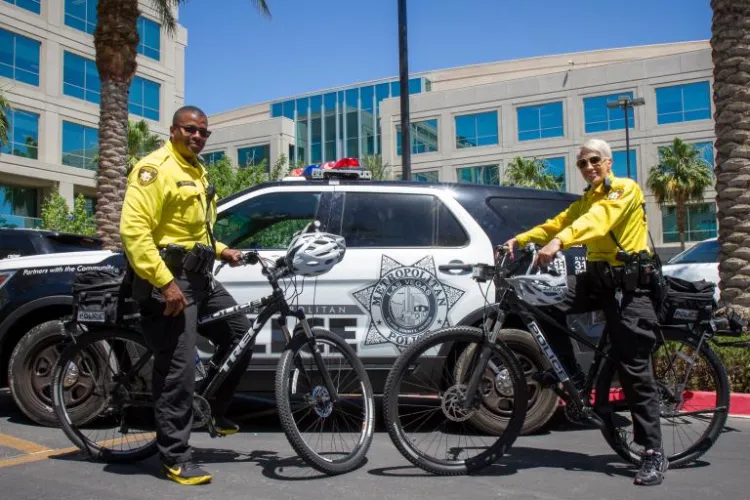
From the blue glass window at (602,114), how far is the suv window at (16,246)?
38.6 meters

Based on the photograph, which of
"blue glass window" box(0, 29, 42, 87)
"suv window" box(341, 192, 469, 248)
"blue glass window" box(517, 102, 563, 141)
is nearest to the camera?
"suv window" box(341, 192, 469, 248)

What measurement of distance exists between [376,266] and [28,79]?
32.2 metres

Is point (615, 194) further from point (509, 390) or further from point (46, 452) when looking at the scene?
point (46, 452)

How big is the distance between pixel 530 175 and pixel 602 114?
554 centimetres

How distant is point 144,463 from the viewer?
4.54 m

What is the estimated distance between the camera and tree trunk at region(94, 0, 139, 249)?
1347 centimetres

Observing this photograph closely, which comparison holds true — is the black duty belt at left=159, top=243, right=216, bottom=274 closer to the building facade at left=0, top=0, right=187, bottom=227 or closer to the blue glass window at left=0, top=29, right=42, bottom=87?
the building facade at left=0, top=0, right=187, bottom=227


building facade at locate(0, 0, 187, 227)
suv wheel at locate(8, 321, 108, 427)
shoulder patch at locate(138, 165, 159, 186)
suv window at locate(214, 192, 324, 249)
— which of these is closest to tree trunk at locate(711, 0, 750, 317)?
suv window at locate(214, 192, 324, 249)

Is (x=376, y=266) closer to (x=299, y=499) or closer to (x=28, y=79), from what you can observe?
(x=299, y=499)

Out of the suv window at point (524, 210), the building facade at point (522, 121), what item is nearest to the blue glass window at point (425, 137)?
the building facade at point (522, 121)

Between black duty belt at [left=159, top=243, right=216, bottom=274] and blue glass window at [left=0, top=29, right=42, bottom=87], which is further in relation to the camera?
blue glass window at [left=0, top=29, right=42, bottom=87]

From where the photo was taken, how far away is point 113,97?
13.8 m

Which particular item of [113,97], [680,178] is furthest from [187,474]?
[680,178]

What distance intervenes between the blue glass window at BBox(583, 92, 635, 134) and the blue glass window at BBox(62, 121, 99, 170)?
1061 inches
